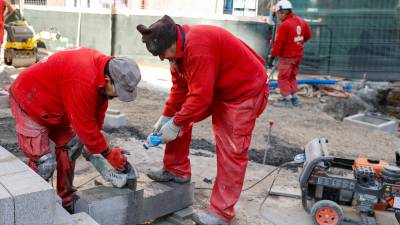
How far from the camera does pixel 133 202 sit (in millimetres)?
3838

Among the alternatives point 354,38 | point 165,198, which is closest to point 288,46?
point 354,38

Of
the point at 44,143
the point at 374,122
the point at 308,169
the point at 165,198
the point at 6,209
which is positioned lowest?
the point at 374,122

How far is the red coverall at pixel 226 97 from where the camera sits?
144 inches

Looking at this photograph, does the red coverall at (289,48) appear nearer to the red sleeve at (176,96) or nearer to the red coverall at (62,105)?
the red sleeve at (176,96)

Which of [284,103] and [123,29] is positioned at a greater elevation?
[123,29]

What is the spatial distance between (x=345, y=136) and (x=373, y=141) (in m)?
0.45

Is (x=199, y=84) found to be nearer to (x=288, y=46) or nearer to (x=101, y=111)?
(x=101, y=111)

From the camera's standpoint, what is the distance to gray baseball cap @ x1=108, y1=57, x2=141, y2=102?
3393mm

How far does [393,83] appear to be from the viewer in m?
12.1

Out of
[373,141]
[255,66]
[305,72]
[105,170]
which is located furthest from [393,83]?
[105,170]

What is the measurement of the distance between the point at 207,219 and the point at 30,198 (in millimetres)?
1566

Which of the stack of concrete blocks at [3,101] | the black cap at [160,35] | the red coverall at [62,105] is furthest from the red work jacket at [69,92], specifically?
the stack of concrete blocks at [3,101]

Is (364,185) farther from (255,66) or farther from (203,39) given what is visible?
(203,39)

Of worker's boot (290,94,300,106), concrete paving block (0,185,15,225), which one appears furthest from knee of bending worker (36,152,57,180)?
worker's boot (290,94,300,106)
